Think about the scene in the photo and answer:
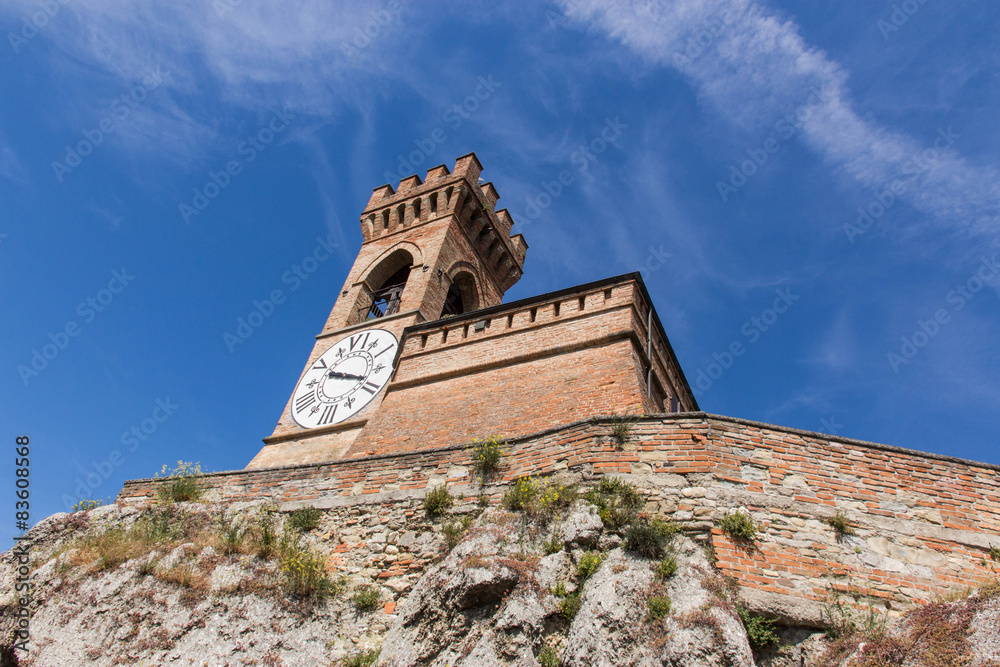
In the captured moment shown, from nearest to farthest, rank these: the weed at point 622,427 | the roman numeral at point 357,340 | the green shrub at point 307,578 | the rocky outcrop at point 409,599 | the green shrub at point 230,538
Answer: the rocky outcrop at point 409,599
the green shrub at point 307,578
the weed at point 622,427
the green shrub at point 230,538
the roman numeral at point 357,340

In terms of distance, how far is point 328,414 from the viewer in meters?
14.1

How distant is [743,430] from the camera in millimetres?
7250

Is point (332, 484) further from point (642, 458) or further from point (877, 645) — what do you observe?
point (877, 645)

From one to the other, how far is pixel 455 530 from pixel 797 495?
355 centimetres

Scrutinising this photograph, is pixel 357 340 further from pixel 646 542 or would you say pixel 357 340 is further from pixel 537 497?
pixel 646 542

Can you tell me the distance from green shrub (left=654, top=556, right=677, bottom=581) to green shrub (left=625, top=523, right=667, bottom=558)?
14cm

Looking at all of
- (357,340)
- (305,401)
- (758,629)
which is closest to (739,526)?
(758,629)

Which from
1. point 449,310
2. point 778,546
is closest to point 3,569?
point 778,546

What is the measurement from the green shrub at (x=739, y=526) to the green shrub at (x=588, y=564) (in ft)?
3.86

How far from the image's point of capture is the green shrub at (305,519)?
8.21 metres

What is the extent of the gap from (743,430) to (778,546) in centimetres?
137

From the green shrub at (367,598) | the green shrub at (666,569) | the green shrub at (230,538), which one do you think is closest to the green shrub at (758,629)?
the green shrub at (666,569)

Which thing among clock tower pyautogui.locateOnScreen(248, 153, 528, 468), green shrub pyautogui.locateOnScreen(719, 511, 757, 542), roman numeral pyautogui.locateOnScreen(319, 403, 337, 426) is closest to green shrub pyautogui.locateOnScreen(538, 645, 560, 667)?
green shrub pyautogui.locateOnScreen(719, 511, 757, 542)

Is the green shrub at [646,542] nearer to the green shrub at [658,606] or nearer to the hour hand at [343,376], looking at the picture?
the green shrub at [658,606]
